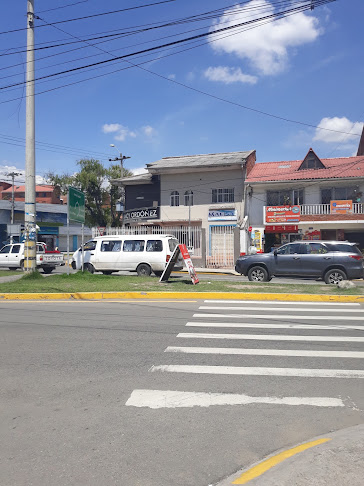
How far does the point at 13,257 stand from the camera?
23094 millimetres

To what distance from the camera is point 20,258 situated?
899 inches

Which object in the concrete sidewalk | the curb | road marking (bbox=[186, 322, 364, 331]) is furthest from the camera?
the curb

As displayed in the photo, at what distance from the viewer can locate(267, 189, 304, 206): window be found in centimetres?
2972

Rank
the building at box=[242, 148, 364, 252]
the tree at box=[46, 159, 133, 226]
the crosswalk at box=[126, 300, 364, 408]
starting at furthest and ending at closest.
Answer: the tree at box=[46, 159, 133, 226] < the building at box=[242, 148, 364, 252] < the crosswalk at box=[126, 300, 364, 408]

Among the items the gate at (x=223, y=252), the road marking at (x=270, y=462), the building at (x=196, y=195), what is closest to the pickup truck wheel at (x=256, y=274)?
the gate at (x=223, y=252)

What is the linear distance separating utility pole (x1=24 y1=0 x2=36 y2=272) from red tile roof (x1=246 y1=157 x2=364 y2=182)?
57.6ft

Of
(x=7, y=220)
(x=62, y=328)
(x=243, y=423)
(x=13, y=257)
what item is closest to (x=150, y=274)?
(x=13, y=257)

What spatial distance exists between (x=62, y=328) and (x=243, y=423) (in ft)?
15.8

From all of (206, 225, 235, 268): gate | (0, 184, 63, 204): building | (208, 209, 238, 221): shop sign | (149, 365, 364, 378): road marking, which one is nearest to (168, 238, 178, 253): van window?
(206, 225, 235, 268): gate

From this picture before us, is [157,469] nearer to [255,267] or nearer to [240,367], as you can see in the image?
[240,367]

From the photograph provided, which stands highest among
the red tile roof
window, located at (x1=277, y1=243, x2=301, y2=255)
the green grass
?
the red tile roof

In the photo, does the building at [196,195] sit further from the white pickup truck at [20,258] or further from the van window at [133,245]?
the van window at [133,245]

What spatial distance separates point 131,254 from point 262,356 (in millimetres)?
13292

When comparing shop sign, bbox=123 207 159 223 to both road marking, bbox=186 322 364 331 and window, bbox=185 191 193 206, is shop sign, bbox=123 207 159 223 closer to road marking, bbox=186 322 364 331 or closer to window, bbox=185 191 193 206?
window, bbox=185 191 193 206
